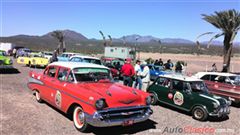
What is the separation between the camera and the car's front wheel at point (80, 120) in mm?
6484

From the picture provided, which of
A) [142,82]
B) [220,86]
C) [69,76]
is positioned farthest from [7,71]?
[220,86]

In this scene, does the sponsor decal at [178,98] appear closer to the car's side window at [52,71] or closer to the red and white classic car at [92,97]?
the red and white classic car at [92,97]

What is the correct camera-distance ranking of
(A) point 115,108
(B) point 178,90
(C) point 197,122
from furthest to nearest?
1. (B) point 178,90
2. (C) point 197,122
3. (A) point 115,108

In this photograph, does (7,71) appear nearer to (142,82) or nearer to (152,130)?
(142,82)

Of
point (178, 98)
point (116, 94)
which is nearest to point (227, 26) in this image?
point (178, 98)

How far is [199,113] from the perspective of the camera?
28.5ft

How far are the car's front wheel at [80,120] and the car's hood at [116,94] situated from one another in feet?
1.97

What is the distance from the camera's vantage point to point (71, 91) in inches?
276

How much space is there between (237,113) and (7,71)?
50.2 ft

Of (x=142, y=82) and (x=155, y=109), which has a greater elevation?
(x=142, y=82)

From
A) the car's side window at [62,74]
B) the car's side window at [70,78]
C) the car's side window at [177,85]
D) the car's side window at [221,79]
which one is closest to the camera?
the car's side window at [70,78]

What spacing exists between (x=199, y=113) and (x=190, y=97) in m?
0.63

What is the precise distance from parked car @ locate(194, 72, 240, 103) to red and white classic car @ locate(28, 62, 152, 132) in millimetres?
5720
